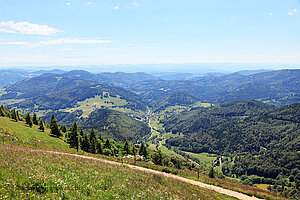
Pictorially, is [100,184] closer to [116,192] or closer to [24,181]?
[116,192]

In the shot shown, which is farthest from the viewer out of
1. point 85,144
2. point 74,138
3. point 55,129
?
point 55,129

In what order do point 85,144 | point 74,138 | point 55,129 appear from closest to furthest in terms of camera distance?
1. point 74,138
2. point 85,144
3. point 55,129

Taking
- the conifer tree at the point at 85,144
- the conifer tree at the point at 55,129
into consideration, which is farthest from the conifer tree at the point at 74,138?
the conifer tree at the point at 55,129

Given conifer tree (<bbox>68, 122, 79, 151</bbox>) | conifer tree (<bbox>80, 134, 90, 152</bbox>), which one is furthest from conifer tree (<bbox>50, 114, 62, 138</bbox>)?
conifer tree (<bbox>80, 134, 90, 152</bbox>)

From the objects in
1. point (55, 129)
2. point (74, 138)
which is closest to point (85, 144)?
point (74, 138)

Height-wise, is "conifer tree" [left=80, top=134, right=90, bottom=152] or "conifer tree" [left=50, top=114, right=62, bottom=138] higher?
"conifer tree" [left=50, top=114, right=62, bottom=138]

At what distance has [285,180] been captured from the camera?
540 feet

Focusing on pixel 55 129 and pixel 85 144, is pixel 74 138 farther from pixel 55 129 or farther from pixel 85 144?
pixel 55 129

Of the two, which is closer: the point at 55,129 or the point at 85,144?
the point at 85,144

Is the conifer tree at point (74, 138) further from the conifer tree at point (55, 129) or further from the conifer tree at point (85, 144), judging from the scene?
the conifer tree at point (55, 129)

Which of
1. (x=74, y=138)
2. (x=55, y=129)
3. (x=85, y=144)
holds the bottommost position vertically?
(x=85, y=144)

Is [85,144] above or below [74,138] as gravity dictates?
below

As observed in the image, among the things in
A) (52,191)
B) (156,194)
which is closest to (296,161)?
(156,194)

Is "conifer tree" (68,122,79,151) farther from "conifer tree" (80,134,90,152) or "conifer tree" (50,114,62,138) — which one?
"conifer tree" (50,114,62,138)
